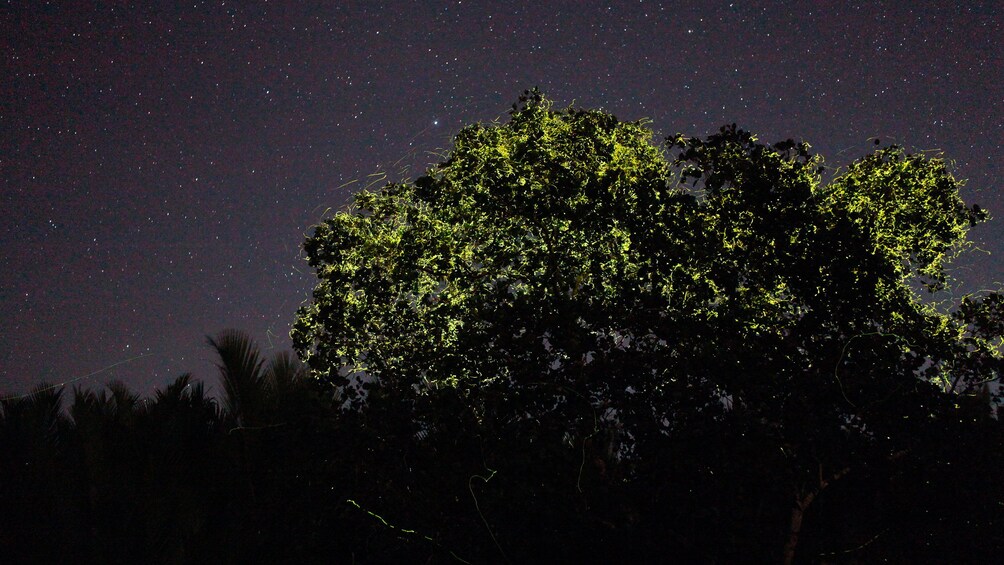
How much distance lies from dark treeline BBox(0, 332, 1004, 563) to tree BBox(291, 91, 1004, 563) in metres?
0.06

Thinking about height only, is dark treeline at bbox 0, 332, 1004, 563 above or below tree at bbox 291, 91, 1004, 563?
below

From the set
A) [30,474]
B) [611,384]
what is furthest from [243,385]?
[611,384]

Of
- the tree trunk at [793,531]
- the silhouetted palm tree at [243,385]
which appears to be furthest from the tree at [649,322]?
the silhouetted palm tree at [243,385]

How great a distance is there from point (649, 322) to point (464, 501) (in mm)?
2664

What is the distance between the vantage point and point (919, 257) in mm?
8812

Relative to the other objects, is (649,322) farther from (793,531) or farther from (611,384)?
(793,531)

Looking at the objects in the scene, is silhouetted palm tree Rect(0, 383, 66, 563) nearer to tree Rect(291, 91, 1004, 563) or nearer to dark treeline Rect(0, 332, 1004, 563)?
dark treeline Rect(0, 332, 1004, 563)

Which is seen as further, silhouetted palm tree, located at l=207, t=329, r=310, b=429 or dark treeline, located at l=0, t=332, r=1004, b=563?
silhouetted palm tree, located at l=207, t=329, r=310, b=429

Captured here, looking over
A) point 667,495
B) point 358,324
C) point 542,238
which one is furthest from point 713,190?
point 358,324

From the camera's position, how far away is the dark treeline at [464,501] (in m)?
7.06

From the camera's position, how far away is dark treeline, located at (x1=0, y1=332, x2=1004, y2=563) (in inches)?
278

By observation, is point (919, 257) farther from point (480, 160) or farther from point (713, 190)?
point (480, 160)

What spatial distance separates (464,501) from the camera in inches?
295

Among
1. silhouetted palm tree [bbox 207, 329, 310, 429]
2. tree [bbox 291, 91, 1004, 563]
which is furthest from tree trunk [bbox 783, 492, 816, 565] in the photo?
silhouetted palm tree [bbox 207, 329, 310, 429]
